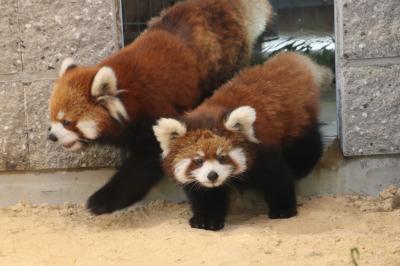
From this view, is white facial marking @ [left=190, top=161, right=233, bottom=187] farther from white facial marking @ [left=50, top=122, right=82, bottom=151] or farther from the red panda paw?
white facial marking @ [left=50, top=122, right=82, bottom=151]

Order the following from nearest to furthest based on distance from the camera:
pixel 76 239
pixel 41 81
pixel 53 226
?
pixel 76 239 → pixel 53 226 → pixel 41 81

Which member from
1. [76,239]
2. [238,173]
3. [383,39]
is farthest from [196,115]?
[383,39]

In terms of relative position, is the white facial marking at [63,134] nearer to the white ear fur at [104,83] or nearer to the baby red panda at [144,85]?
the baby red panda at [144,85]

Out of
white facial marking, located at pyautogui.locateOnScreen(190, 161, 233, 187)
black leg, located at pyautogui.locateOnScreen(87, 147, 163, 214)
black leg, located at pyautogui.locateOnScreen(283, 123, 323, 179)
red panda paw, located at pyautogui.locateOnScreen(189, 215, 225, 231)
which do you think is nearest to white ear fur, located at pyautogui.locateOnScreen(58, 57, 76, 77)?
black leg, located at pyautogui.locateOnScreen(87, 147, 163, 214)

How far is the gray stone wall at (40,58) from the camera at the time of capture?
13.7ft

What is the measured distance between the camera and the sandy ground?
309 centimetres

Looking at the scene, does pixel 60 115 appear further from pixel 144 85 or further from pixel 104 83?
pixel 144 85

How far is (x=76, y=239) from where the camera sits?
3619 millimetres

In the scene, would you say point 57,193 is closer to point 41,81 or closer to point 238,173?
point 41,81

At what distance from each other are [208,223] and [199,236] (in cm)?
21

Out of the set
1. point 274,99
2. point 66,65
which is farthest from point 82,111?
point 274,99

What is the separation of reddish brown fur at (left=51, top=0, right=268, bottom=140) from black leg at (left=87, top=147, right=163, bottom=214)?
9.3 inches

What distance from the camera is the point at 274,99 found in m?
3.96

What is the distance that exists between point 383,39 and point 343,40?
8.8 inches
